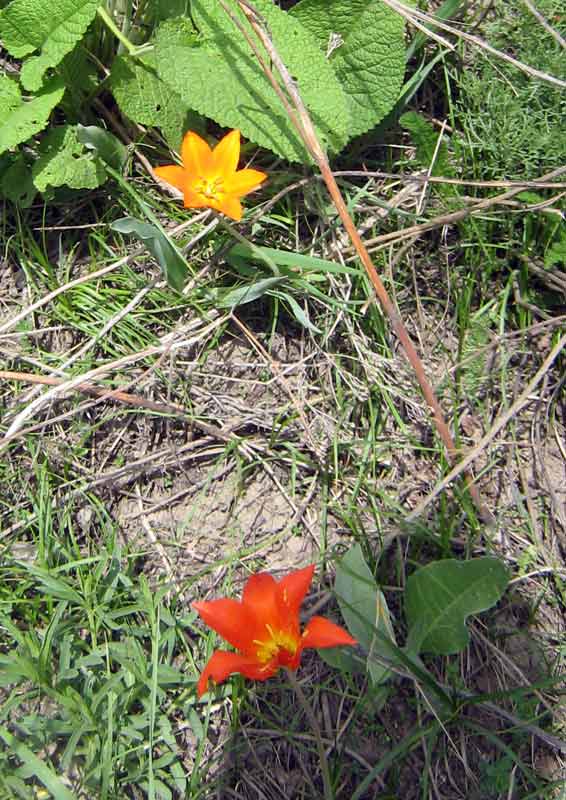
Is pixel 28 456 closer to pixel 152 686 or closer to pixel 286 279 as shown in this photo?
pixel 152 686

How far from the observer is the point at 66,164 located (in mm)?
1649

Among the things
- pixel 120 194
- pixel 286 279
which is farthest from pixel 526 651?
pixel 120 194

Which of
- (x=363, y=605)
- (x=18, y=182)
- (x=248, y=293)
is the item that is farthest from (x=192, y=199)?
(x=363, y=605)

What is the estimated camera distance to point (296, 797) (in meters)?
1.44

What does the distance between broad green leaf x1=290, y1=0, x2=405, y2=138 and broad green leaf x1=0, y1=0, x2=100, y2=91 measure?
18.3 inches

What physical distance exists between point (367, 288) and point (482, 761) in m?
0.97

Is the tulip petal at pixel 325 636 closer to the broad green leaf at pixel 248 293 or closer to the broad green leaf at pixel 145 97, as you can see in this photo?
the broad green leaf at pixel 248 293

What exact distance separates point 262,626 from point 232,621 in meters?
0.06

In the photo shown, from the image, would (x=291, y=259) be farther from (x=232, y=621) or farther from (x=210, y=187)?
(x=232, y=621)

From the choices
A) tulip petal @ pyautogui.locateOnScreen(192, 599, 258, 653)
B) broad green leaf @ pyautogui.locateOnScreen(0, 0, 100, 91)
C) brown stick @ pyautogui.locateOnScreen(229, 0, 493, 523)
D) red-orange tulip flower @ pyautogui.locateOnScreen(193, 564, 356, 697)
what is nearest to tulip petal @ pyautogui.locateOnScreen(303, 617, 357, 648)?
red-orange tulip flower @ pyautogui.locateOnScreen(193, 564, 356, 697)

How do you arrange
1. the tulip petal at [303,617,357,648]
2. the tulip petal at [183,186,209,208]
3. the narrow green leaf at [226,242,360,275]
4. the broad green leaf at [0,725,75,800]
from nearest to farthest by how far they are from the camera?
the tulip petal at [303,617,357,648] → the broad green leaf at [0,725,75,800] → the tulip petal at [183,186,209,208] → the narrow green leaf at [226,242,360,275]

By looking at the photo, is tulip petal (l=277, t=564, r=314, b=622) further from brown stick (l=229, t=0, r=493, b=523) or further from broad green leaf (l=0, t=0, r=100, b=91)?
broad green leaf (l=0, t=0, r=100, b=91)

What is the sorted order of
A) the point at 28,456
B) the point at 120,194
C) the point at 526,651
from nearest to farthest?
the point at 526,651, the point at 28,456, the point at 120,194

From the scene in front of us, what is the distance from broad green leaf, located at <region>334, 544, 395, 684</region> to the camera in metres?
1.40
